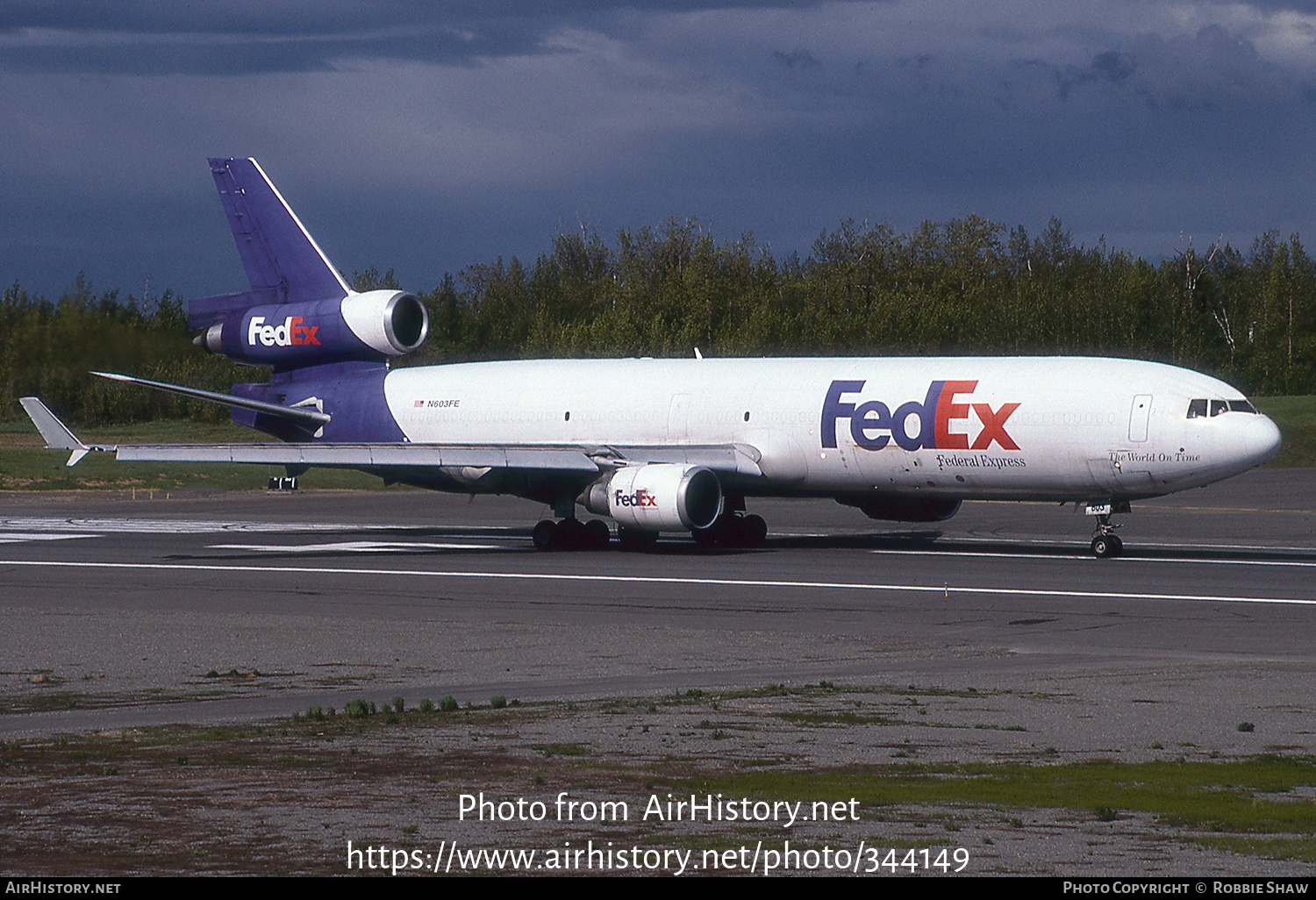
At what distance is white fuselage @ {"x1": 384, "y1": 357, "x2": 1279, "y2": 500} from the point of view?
32812 millimetres

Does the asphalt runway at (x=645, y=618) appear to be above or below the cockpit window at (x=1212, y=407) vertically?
below

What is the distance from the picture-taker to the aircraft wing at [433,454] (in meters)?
34.0

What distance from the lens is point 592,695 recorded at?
1664 centimetres

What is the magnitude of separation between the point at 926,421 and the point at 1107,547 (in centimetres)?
419

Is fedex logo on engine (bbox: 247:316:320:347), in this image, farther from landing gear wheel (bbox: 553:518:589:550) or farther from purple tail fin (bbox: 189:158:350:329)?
landing gear wheel (bbox: 553:518:589:550)

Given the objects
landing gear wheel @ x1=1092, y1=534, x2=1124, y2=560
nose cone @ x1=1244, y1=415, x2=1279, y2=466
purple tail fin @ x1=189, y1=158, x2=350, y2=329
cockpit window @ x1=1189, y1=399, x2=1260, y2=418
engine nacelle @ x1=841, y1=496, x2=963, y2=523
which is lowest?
landing gear wheel @ x1=1092, y1=534, x2=1124, y2=560

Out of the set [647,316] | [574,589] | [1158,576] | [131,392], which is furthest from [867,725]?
[647,316]

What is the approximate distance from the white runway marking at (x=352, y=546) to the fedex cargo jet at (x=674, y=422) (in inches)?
52.2

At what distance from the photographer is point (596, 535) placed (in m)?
37.2

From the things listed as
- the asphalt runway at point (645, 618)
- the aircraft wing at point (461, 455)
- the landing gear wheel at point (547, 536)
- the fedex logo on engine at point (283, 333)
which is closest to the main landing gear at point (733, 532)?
the asphalt runway at point (645, 618)

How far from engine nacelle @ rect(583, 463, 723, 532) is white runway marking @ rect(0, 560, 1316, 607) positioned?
3.50 meters

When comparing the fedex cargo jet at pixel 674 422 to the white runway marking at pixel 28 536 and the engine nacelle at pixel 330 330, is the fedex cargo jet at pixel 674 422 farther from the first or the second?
the white runway marking at pixel 28 536

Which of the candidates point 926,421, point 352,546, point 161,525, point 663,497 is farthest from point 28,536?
point 926,421

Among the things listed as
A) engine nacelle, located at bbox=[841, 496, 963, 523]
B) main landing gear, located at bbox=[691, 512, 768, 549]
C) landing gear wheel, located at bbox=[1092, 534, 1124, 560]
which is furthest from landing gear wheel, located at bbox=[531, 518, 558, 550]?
landing gear wheel, located at bbox=[1092, 534, 1124, 560]
